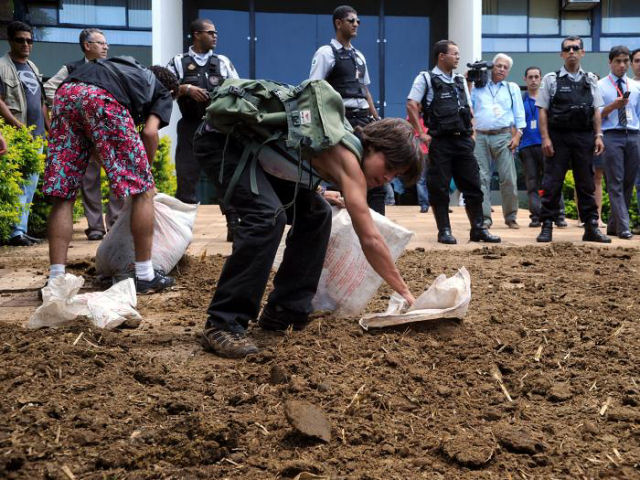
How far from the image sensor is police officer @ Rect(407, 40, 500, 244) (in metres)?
7.17

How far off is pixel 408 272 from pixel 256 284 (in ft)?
7.38

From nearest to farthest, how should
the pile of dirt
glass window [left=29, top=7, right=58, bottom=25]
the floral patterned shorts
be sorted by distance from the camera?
the pile of dirt
the floral patterned shorts
glass window [left=29, top=7, right=58, bottom=25]

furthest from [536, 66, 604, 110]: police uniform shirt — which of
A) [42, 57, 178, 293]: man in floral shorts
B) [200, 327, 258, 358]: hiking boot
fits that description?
[200, 327, 258, 358]: hiking boot

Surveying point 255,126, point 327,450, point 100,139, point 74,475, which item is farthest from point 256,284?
point 100,139

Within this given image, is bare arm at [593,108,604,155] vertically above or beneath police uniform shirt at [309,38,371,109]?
beneath

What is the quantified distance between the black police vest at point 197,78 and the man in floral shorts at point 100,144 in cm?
205

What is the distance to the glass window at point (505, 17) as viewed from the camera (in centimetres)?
1786

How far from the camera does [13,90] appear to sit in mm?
7211

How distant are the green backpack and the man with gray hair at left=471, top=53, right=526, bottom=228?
5635mm

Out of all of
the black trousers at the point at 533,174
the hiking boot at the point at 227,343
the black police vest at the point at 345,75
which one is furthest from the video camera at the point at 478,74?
the hiking boot at the point at 227,343

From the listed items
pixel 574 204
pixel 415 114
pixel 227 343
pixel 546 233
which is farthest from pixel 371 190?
pixel 574 204

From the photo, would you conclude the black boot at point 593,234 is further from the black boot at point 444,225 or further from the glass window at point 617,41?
the glass window at point 617,41

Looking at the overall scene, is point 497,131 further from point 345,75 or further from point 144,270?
point 144,270

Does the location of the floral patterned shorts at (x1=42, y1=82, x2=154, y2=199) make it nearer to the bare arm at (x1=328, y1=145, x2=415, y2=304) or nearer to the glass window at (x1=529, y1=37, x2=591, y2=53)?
the bare arm at (x1=328, y1=145, x2=415, y2=304)
